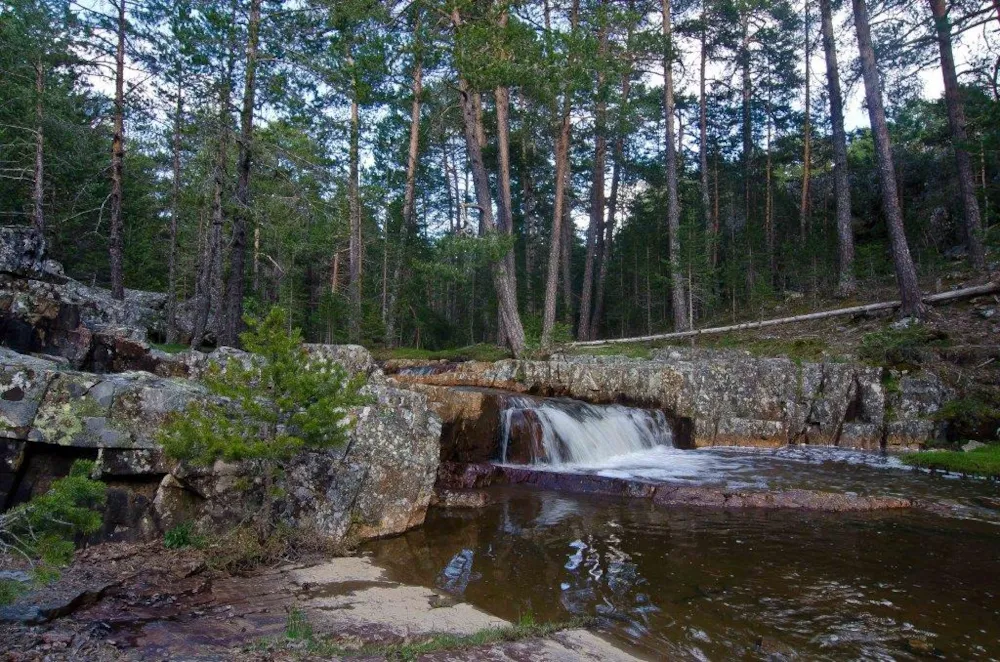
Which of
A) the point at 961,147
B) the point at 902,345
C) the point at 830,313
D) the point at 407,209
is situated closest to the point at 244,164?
the point at 407,209

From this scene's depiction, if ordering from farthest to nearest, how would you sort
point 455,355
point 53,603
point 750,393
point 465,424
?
point 455,355 < point 750,393 < point 465,424 < point 53,603

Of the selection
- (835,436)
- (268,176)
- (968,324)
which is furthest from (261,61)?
(968,324)

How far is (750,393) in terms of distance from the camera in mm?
15211

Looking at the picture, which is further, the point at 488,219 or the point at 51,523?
the point at 488,219

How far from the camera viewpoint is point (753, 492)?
366 inches

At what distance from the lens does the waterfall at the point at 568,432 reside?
11945 mm

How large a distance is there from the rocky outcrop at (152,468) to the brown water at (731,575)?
678 millimetres

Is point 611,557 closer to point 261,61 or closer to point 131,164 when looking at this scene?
point 261,61

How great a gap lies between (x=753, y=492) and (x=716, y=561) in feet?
10.5

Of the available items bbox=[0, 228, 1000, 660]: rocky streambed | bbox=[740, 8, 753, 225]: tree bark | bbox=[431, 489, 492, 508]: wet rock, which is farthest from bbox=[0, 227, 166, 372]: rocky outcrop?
bbox=[740, 8, 753, 225]: tree bark

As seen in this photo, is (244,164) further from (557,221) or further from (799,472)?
(799,472)

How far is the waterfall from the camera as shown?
39.2ft

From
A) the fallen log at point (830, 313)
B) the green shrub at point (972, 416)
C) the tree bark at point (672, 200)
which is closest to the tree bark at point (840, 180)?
the fallen log at point (830, 313)

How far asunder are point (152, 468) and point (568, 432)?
8406 mm
